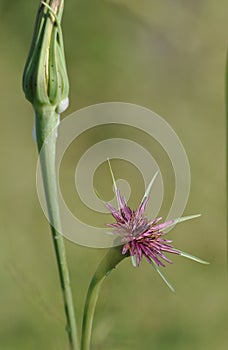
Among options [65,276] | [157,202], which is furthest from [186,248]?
[65,276]

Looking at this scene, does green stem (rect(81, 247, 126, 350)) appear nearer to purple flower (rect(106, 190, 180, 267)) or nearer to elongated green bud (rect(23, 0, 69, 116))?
purple flower (rect(106, 190, 180, 267))

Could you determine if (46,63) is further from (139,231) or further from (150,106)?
(150,106)

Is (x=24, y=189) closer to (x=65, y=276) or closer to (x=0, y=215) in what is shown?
(x=0, y=215)

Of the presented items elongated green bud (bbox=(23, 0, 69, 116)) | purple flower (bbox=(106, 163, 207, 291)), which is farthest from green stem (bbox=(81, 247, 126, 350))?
elongated green bud (bbox=(23, 0, 69, 116))

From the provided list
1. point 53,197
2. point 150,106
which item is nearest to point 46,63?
point 53,197

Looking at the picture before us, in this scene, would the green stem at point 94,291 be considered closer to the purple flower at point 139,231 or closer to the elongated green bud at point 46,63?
the purple flower at point 139,231

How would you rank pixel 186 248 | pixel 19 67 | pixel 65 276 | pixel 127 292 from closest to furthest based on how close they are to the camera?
pixel 65 276 → pixel 127 292 → pixel 186 248 → pixel 19 67

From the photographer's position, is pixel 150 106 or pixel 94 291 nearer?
pixel 94 291
